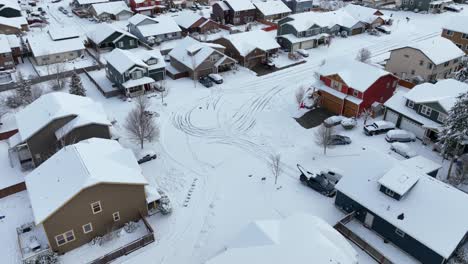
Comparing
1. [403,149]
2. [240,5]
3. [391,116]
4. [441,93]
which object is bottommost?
[403,149]

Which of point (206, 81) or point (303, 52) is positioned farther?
point (303, 52)

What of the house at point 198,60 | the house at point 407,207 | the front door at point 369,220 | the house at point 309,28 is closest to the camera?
the house at point 407,207

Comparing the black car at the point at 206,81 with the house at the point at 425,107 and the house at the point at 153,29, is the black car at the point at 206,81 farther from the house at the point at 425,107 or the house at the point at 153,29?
the house at the point at 425,107

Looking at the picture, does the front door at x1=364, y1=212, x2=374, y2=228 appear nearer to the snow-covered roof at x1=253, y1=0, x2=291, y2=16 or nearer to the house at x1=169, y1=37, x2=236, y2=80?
the house at x1=169, y1=37, x2=236, y2=80

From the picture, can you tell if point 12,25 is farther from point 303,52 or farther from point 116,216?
point 116,216

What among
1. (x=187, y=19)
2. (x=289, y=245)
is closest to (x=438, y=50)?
(x=289, y=245)

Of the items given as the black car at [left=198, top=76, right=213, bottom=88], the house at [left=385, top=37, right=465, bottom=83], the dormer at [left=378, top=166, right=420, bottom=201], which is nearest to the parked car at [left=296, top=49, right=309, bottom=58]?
the house at [left=385, top=37, right=465, bottom=83]

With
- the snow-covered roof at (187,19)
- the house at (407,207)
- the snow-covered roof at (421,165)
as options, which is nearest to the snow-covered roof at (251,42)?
the snow-covered roof at (187,19)
